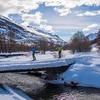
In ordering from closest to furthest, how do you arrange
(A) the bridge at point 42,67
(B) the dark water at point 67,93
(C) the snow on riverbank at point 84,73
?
(B) the dark water at point 67,93
(C) the snow on riverbank at point 84,73
(A) the bridge at point 42,67

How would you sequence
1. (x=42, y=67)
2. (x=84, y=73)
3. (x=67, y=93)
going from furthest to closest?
(x=42, y=67), (x=84, y=73), (x=67, y=93)

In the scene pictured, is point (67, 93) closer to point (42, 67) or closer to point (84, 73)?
point (84, 73)

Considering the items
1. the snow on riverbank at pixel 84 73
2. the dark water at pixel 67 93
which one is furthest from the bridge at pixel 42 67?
the dark water at pixel 67 93

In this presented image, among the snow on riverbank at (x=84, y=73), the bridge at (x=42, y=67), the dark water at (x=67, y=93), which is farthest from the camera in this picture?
the bridge at (x=42, y=67)

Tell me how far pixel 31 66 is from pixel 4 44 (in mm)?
112103

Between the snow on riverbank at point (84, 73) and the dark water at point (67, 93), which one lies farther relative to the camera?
the snow on riverbank at point (84, 73)

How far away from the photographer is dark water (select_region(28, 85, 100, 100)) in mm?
37344

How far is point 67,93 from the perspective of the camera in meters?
40.7

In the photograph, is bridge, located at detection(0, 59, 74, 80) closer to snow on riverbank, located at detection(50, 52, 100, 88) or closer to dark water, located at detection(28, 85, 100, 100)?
snow on riverbank, located at detection(50, 52, 100, 88)

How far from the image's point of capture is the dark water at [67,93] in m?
37.3

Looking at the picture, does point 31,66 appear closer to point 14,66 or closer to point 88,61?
point 14,66

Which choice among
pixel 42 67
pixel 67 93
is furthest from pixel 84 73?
pixel 67 93

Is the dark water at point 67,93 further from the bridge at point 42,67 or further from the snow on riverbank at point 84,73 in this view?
the bridge at point 42,67

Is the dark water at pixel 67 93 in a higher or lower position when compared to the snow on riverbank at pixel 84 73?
lower
